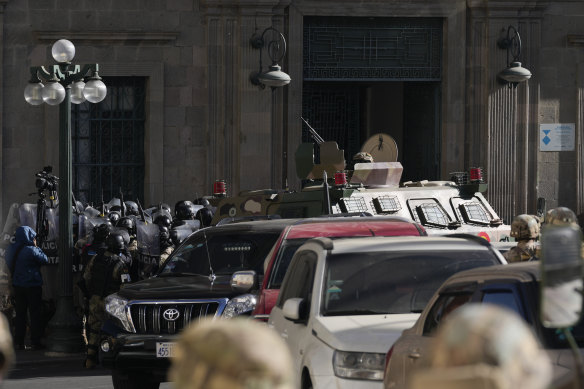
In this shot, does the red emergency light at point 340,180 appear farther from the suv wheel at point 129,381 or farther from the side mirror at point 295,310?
the side mirror at point 295,310

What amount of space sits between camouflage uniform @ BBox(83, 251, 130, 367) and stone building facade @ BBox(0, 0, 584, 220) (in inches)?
432

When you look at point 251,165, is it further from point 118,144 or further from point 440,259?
point 440,259

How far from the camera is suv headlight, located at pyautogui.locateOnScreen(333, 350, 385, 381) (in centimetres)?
800

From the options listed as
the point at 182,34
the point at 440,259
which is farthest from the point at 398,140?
the point at 440,259

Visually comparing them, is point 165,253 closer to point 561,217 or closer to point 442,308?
point 561,217

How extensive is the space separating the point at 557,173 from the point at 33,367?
15.0 metres

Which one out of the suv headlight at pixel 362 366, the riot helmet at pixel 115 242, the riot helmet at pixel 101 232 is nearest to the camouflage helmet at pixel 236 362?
the suv headlight at pixel 362 366

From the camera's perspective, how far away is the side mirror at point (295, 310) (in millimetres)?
8508

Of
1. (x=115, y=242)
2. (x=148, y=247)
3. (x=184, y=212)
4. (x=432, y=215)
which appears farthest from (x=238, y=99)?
(x=115, y=242)

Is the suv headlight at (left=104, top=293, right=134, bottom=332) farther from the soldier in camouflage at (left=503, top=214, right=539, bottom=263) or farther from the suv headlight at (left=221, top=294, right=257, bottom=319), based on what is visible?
the soldier in camouflage at (left=503, top=214, right=539, bottom=263)

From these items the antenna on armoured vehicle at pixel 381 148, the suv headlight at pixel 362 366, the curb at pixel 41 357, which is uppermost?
the antenna on armoured vehicle at pixel 381 148

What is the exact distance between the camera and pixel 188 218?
20.7 meters

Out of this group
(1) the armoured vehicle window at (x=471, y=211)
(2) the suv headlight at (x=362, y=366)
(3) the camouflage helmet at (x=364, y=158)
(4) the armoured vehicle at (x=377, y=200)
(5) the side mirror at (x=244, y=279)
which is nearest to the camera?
(2) the suv headlight at (x=362, y=366)

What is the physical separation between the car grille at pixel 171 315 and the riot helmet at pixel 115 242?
339cm
